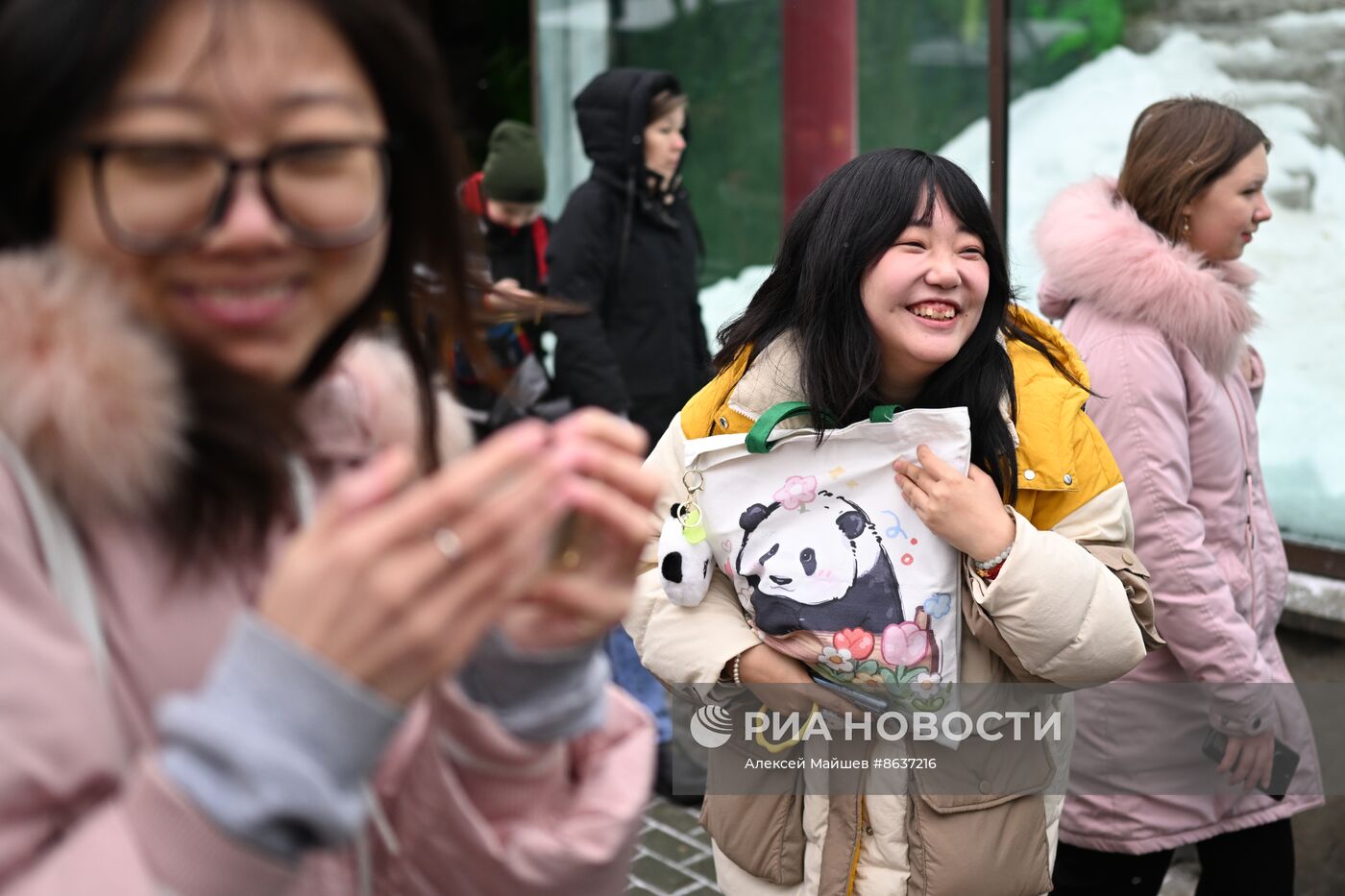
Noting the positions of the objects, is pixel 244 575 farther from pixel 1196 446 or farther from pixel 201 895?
pixel 1196 446

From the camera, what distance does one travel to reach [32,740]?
0.89 m

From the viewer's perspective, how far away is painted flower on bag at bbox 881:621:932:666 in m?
2.30

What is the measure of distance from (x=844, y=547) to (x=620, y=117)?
311cm

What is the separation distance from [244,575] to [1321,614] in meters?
3.92

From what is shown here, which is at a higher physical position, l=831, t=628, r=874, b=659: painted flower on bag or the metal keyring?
the metal keyring

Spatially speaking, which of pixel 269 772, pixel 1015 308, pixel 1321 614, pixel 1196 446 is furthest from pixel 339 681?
pixel 1321 614

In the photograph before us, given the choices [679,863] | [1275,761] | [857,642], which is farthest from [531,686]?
[679,863]

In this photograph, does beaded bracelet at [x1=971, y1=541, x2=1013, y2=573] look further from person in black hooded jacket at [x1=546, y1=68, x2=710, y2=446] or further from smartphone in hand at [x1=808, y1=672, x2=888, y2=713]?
person in black hooded jacket at [x1=546, y1=68, x2=710, y2=446]

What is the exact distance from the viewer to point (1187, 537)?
3.03 m

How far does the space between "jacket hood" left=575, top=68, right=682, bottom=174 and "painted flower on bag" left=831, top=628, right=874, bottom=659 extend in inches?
122

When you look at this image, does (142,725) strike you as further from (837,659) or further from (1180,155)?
(1180,155)

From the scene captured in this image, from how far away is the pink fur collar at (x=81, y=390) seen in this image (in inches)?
37.3

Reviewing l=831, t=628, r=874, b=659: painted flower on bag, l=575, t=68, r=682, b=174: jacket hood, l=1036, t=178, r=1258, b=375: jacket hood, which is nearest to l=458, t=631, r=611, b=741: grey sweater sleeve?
l=831, t=628, r=874, b=659: painted flower on bag

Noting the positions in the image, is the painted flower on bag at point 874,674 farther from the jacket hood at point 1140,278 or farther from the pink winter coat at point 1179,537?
the jacket hood at point 1140,278
